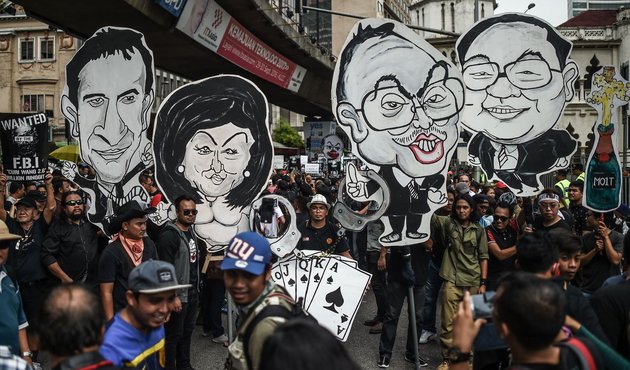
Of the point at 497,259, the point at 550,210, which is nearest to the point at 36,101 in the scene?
the point at 497,259

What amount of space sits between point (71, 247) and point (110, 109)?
59.9 inches

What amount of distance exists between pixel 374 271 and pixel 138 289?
17.8 ft

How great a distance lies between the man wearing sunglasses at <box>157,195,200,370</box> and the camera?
5.58 meters

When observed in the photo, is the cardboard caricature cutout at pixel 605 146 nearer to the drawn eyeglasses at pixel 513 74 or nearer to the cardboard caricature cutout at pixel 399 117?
the drawn eyeglasses at pixel 513 74

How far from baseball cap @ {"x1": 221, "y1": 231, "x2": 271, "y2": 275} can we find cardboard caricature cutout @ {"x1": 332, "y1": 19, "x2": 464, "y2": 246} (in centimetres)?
298

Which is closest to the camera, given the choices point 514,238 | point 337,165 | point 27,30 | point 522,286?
point 522,286

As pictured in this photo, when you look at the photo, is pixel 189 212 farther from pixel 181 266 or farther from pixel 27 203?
pixel 27 203

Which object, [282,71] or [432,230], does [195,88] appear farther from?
[282,71]

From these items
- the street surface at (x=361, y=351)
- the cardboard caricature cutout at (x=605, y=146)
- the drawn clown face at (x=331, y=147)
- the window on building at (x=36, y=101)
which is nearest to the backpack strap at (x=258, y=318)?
the street surface at (x=361, y=351)

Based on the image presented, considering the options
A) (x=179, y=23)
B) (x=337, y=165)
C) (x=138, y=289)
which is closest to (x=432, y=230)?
(x=138, y=289)

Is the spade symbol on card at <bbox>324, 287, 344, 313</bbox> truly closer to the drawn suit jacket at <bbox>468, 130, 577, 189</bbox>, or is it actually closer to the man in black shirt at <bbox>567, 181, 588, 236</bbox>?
the drawn suit jacket at <bbox>468, 130, 577, 189</bbox>

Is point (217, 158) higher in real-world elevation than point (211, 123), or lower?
lower

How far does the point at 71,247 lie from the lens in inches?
244

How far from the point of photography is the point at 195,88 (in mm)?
6160
